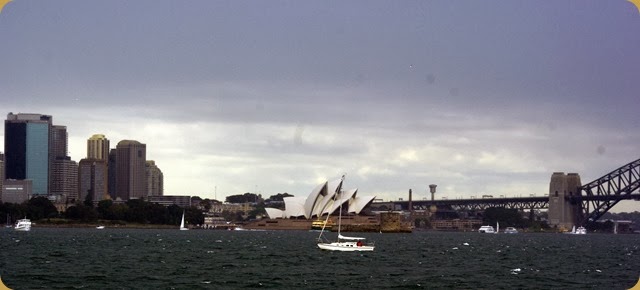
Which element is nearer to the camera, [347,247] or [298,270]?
[298,270]

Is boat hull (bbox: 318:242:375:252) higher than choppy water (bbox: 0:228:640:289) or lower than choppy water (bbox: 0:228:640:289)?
higher

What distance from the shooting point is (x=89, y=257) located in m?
71.8

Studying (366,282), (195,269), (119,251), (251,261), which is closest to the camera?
(366,282)

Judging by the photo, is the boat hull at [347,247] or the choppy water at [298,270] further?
the boat hull at [347,247]

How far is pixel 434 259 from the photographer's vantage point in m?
75.0

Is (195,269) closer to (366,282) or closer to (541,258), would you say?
(366,282)

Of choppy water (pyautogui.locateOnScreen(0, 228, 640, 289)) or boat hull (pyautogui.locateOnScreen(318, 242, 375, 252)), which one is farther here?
boat hull (pyautogui.locateOnScreen(318, 242, 375, 252))

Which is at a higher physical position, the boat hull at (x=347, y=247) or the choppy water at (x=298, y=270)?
the boat hull at (x=347, y=247)

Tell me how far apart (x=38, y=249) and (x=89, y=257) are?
13.9m

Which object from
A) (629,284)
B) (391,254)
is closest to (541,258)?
(391,254)

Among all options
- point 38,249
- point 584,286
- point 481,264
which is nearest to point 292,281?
point 584,286

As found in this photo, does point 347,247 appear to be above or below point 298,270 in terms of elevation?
above

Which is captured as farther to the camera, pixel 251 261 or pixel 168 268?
pixel 251 261

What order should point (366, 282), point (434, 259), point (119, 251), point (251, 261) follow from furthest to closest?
point (119, 251)
point (434, 259)
point (251, 261)
point (366, 282)
